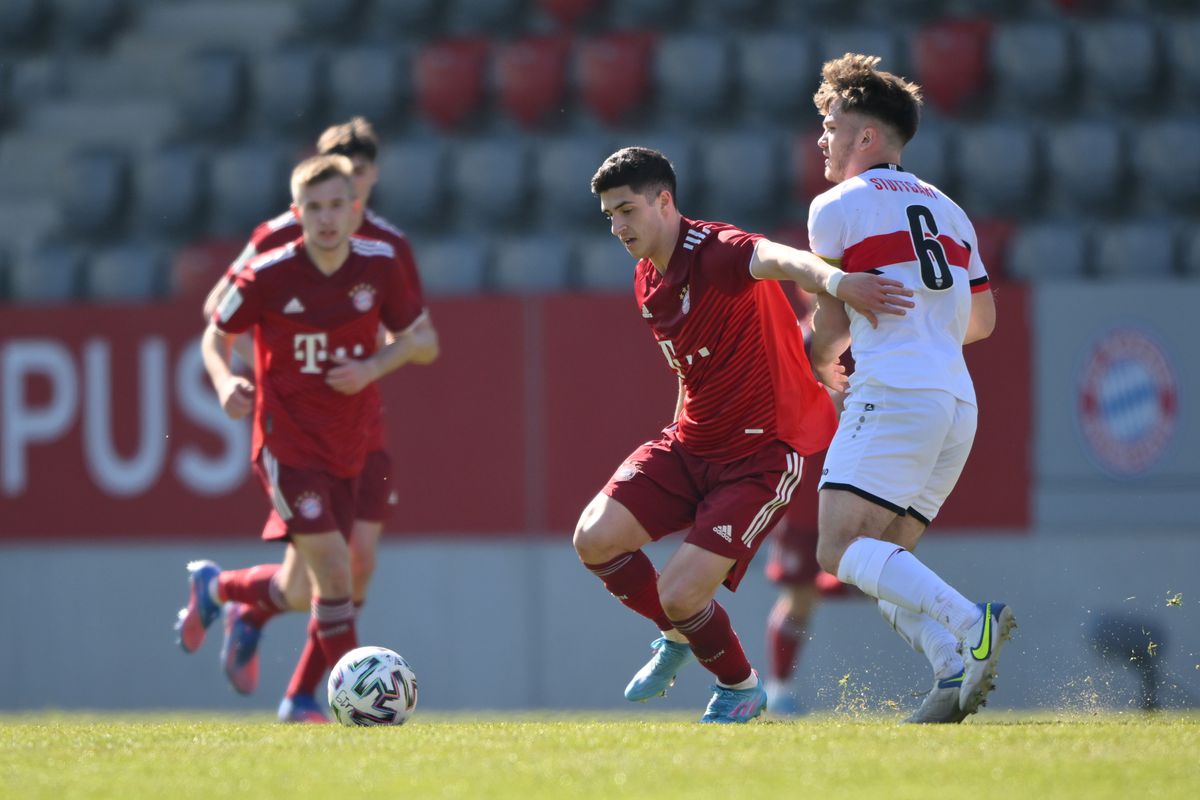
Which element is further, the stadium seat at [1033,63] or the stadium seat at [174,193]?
the stadium seat at [174,193]

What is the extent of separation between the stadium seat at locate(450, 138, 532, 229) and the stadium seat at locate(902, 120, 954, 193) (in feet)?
8.68

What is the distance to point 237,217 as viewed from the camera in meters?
12.7

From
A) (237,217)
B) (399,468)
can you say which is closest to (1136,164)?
(399,468)

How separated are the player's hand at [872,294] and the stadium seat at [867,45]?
6.87 meters

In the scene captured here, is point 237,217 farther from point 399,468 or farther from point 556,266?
point 399,468

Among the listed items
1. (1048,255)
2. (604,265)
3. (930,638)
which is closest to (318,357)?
(930,638)

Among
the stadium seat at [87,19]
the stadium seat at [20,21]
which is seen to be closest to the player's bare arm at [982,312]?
the stadium seat at [87,19]

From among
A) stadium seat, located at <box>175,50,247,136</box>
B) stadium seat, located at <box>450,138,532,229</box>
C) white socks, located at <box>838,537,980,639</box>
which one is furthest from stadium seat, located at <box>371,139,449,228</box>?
white socks, located at <box>838,537,980,639</box>

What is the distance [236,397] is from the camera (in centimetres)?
687

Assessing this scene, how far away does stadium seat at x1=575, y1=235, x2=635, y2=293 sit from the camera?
11250mm

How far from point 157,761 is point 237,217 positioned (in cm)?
813

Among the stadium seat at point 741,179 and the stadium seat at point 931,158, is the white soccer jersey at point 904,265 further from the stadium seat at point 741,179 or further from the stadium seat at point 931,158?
the stadium seat at point 741,179

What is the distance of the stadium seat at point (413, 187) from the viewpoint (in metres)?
12.5

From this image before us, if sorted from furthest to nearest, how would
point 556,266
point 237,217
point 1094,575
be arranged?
point 237,217, point 556,266, point 1094,575
